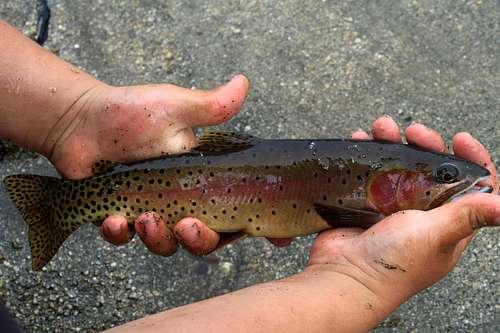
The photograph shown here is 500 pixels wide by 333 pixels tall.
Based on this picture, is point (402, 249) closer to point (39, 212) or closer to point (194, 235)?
point (194, 235)

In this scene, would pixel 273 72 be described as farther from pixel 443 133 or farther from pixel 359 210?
pixel 359 210

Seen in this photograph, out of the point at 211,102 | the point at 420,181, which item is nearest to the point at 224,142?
the point at 211,102

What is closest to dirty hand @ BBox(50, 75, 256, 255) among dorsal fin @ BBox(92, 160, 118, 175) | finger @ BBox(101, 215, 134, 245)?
finger @ BBox(101, 215, 134, 245)

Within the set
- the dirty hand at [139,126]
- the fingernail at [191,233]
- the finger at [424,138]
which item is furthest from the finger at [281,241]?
the finger at [424,138]

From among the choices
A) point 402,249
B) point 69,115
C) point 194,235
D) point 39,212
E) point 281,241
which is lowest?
point 39,212

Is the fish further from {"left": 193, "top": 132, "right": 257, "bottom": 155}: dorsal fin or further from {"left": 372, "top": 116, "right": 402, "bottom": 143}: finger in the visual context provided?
{"left": 372, "top": 116, "right": 402, "bottom": 143}: finger
